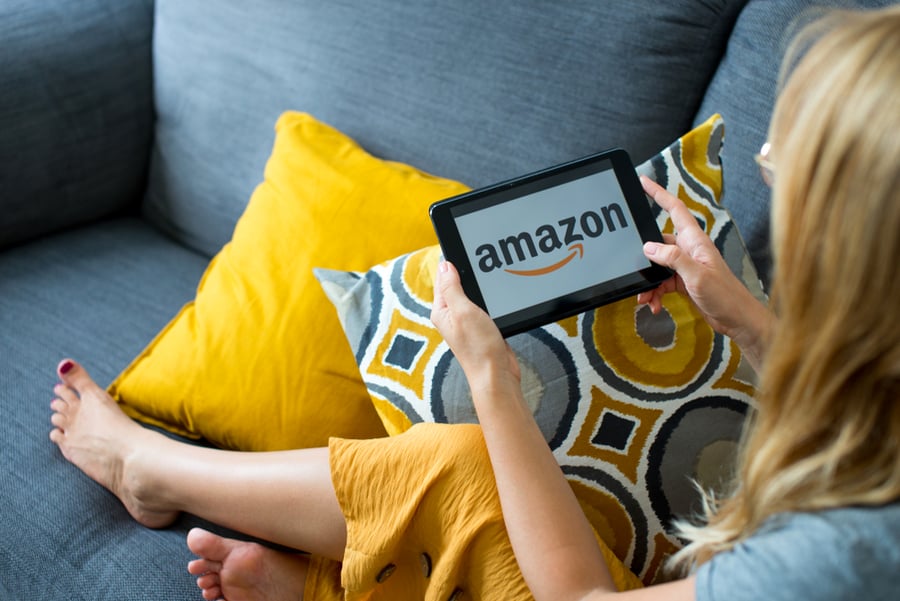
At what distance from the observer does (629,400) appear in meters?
0.97

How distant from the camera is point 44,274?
4.79 feet

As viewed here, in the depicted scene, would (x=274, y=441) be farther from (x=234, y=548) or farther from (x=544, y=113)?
(x=544, y=113)

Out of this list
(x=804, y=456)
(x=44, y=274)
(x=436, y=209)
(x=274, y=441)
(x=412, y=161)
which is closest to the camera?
(x=804, y=456)

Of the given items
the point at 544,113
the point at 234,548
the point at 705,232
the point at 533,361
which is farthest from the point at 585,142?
the point at 234,548

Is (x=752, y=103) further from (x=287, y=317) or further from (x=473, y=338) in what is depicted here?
(x=287, y=317)

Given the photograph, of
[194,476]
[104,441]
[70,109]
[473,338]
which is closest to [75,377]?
[104,441]

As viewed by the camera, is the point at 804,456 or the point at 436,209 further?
the point at 436,209

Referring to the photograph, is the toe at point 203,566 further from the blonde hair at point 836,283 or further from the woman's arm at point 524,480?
the blonde hair at point 836,283

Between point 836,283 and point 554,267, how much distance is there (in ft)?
1.20

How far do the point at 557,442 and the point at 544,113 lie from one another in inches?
19.3

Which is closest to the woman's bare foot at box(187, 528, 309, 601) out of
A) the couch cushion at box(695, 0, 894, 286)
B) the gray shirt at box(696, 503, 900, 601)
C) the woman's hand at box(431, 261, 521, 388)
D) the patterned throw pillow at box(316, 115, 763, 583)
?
the patterned throw pillow at box(316, 115, 763, 583)

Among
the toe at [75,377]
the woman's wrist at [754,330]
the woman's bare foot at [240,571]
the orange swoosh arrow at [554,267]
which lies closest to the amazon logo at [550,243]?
the orange swoosh arrow at [554,267]

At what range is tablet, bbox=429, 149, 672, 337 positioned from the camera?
941 mm

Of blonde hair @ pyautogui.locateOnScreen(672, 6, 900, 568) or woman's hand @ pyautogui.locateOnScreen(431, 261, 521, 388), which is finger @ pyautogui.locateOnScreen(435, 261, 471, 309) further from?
blonde hair @ pyautogui.locateOnScreen(672, 6, 900, 568)
